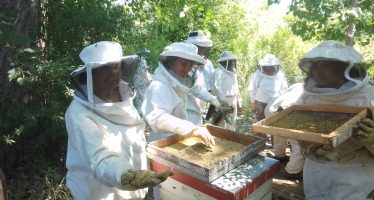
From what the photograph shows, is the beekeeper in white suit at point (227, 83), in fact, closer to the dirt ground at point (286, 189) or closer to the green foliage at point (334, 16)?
the green foliage at point (334, 16)

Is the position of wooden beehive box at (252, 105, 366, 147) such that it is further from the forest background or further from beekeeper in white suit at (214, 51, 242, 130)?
beekeeper in white suit at (214, 51, 242, 130)

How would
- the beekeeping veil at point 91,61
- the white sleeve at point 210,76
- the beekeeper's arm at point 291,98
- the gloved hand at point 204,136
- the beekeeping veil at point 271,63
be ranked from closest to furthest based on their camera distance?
the beekeeping veil at point 91,61 < the gloved hand at point 204,136 < the beekeeper's arm at point 291,98 < the white sleeve at point 210,76 < the beekeeping veil at point 271,63

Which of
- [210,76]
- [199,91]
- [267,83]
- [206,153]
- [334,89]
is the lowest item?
[267,83]

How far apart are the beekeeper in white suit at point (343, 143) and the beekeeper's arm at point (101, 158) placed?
4.96 feet

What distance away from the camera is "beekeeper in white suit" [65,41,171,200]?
204 centimetres

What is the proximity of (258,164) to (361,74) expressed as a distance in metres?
1.17

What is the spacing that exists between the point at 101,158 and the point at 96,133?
0.20 metres

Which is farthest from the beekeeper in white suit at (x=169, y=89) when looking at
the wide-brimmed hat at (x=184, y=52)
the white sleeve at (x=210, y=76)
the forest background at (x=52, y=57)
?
the white sleeve at (x=210, y=76)

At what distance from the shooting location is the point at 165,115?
9.38 feet

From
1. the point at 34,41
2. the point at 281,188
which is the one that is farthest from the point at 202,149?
the point at 34,41

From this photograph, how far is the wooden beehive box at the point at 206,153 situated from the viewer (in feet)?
7.18

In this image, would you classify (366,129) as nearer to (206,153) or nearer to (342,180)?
(342,180)

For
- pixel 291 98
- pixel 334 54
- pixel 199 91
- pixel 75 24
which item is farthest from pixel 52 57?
pixel 334 54

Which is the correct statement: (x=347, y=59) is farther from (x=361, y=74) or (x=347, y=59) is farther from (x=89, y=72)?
(x=89, y=72)
